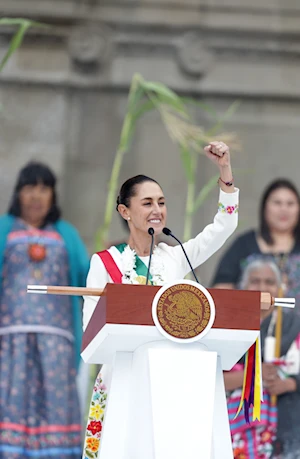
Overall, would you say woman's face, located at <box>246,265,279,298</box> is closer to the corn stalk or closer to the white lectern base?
the corn stalk

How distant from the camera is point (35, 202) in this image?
6.31 meters

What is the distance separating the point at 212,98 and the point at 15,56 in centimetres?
149

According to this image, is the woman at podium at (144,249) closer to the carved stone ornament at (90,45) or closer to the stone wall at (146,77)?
the stone wall at (146,77)

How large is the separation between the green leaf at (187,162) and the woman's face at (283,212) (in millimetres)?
606

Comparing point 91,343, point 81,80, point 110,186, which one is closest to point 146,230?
point 91,343

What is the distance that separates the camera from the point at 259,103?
688 centimetres

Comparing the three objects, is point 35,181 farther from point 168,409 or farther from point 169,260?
point 168,409

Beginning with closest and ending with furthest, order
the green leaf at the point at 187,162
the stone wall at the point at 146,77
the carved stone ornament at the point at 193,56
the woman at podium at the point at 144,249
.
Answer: the woman at podium at the point at 144,249 < the green leaf at the point at 187,162 < the stone wall at the point at 146,77 < the carved stone ornament at the point at 193,56

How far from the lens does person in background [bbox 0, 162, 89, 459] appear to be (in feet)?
19.0

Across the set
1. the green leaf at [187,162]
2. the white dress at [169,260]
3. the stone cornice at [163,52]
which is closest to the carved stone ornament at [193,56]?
the stone cornice at [163,52]

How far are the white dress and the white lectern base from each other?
0.36 metres

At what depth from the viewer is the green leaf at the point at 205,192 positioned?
6.28m

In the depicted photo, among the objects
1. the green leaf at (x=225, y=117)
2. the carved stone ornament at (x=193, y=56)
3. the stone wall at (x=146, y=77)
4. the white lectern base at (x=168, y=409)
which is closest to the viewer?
the white lectern base at (x=168, y=409)

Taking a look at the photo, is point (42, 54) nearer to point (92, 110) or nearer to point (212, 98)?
point (92, 110)
